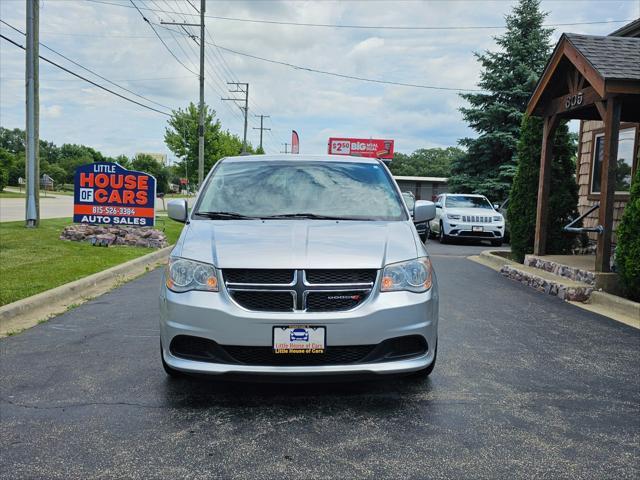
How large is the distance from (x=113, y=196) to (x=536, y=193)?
9.34m

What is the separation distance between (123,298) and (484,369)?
16.2 feet

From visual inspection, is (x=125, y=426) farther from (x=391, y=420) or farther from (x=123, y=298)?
(x=123, y=298)

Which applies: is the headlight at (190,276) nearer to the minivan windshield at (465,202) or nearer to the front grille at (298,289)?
the front grille at (298,289)

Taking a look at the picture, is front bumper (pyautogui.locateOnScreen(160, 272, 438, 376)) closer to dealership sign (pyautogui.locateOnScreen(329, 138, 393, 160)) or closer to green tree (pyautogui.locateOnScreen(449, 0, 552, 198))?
green tree (pyautogui.locateOnScreen(449, 0, 552, 198))

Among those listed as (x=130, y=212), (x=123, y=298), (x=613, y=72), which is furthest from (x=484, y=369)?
(x=130, y=212)

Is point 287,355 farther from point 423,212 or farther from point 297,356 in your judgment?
point 423,212

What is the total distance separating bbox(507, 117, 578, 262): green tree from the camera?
11.3m

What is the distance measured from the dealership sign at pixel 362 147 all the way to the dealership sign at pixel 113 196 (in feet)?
116

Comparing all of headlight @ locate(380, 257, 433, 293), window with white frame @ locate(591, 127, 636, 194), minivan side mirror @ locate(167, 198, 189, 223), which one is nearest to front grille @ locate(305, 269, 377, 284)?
headlight @ locate(380, 257, 433, 293)

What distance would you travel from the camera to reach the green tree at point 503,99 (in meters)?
23.5

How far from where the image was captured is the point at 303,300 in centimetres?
346

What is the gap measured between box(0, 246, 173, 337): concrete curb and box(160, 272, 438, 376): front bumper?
10.1 ft

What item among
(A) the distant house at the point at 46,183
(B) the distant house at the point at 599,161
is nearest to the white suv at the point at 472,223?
(B) the distant house at the point at 599,161

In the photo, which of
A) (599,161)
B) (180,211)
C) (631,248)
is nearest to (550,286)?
(631,248)
